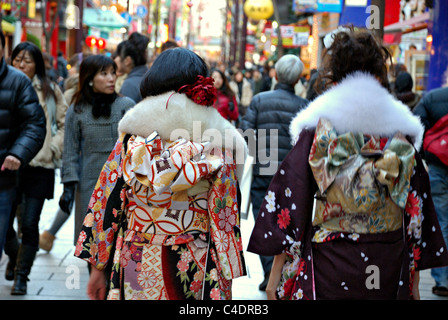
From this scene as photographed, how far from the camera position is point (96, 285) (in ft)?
10.7

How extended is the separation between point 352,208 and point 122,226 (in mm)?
1146

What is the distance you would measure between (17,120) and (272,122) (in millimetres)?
2407

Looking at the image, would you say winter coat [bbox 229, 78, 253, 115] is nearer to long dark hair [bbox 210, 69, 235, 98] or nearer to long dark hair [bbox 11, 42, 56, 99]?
long dark hair [bbox 210, 69, 235, 98]

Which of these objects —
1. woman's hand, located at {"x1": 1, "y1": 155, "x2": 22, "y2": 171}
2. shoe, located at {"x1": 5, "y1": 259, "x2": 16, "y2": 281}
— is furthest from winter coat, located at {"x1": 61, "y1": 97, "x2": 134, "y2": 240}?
shoe, located at {"x1": 5, "y1": 259, "x2": 16, "y2": 281}

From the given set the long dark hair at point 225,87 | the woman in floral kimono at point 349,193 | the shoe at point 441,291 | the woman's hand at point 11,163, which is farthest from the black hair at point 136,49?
the woman in floral kimono at point 349,193

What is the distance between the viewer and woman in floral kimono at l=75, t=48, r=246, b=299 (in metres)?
3.16

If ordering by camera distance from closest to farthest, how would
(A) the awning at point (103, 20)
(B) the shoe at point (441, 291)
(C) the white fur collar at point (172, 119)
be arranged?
1. (C) the white fur collar at point (172, 119)
2. (B) the shoe at point (441, 291)
3. (A) the awning at point (103, 20)

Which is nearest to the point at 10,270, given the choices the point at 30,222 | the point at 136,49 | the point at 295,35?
the point at 30,222

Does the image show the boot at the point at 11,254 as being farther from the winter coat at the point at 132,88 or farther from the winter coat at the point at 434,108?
the winter coat at the point at 434,108

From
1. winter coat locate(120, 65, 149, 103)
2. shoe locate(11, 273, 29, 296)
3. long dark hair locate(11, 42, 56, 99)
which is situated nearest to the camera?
shoe locate(11, 273, 29, 296)

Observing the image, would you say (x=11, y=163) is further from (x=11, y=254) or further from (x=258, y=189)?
(x=258, y=189)

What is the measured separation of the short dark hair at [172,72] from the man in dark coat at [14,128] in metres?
1.47

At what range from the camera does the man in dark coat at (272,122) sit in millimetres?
6039

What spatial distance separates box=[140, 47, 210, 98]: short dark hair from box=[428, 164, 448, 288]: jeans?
316cm
